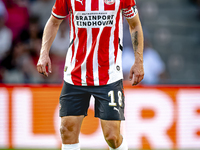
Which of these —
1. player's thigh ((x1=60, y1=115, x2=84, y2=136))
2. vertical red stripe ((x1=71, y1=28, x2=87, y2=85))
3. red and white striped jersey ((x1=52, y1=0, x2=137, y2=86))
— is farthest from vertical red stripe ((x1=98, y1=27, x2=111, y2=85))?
player's thigh ((x1=60, y1=115, x2=84, y2=136))

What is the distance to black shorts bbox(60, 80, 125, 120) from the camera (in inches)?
107

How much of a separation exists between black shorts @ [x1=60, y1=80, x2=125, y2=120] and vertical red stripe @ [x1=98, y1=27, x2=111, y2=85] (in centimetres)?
8

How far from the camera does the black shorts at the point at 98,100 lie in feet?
8.95

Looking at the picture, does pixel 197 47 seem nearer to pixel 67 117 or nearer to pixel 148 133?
pixel 148 133

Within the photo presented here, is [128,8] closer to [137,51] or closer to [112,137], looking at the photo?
[137,51]

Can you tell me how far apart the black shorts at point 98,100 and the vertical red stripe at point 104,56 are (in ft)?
0.26

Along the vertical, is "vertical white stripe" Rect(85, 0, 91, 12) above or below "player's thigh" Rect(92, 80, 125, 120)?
above

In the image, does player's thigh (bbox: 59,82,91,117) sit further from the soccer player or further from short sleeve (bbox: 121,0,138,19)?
short sleeve (bbox: 121,0,138,19)

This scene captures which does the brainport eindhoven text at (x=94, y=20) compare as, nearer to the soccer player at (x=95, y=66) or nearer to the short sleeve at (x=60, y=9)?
the soccer player at (x=95, y=66)

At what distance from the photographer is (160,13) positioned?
8.18 meters

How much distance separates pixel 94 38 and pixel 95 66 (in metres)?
0.25

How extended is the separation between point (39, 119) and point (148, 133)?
169 centimetres

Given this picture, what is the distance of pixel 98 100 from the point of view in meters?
2.81

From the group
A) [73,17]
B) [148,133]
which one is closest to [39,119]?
[148,133]
